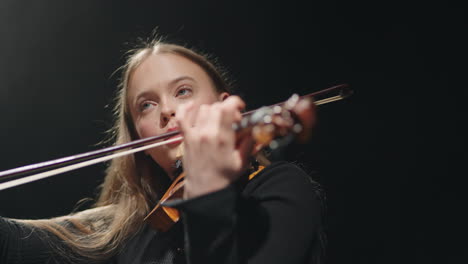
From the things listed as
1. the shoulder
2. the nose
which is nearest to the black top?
the shoulder

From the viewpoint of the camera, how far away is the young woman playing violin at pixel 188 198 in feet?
1.49

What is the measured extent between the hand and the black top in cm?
2

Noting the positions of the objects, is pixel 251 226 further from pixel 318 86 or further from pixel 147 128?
pixel 318 86

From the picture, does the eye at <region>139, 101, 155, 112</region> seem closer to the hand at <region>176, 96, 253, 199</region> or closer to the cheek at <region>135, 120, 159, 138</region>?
the cheek at <region>135, 120, 159, 138</region>

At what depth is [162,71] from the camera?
0.84 meters

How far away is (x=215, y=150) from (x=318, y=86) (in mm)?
824

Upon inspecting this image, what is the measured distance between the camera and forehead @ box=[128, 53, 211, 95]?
2.71ft

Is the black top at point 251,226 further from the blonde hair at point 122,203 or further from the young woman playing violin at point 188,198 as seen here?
the blonde hair at point 122,203

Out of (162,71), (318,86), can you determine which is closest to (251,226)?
(162,71)

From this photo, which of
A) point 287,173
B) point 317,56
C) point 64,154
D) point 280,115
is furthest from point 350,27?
point 64,154

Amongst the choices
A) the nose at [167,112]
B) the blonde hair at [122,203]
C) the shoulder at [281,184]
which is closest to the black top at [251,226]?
the shoulder at [281,184]

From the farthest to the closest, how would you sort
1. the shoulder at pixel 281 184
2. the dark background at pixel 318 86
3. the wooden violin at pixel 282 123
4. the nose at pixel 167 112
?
the dark background at pixel 318 86 < the nose at pixel 167 112 < the shoulder at pixel 281 184 < the wooden violin at pixel 282 123

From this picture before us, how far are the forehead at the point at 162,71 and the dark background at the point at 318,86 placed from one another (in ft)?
1.41

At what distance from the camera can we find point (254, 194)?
604 millimetres
